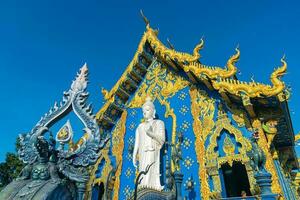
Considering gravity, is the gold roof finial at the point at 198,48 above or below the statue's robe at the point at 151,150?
above

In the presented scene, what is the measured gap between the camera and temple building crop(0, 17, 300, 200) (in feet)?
11.5

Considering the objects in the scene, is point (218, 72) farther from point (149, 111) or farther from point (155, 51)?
point (155, 51)

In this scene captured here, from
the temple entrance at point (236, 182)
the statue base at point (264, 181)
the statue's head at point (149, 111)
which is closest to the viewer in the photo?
the statue base at point (264, 181)

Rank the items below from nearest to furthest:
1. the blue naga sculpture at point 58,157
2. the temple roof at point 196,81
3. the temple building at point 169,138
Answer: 1. the blue naga sculpture at point 58,157
2. the temple building at point 169,138
3. the temple roof at point 196,81

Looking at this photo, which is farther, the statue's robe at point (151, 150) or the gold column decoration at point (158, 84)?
the gold column decoration at point (158, 84)

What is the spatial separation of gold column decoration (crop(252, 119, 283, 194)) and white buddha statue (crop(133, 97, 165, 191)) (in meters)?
2.53

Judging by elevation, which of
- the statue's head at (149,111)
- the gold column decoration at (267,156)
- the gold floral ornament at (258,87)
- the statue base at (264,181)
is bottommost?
the statue base at (264,181)

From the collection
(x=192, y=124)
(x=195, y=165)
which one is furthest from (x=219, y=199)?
(x=192, y=124)

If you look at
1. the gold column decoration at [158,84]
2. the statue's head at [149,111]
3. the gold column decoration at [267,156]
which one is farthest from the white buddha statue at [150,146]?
the gold column decoration at [267,156]

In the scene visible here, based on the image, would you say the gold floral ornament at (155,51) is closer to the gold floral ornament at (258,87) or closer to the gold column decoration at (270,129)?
the gold floral ornament at (258,87)

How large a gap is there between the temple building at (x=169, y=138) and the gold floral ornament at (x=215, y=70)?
0.08 ft

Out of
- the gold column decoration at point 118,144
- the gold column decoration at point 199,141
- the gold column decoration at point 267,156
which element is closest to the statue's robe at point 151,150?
the gold column decoration at point 199,141

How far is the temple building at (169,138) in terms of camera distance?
3520 mm

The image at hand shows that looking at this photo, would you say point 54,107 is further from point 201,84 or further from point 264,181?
point 201,84
